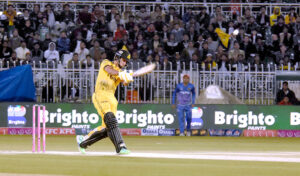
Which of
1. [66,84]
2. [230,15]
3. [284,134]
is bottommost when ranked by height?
[284,134]

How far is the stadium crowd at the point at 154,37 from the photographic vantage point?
27594mm

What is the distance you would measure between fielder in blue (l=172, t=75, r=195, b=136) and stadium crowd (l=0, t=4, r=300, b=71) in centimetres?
92

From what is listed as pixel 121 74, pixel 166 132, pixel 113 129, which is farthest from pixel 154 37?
pixel 121 74

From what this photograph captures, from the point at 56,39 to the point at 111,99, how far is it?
49.8 ft

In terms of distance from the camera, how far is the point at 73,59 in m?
26.5

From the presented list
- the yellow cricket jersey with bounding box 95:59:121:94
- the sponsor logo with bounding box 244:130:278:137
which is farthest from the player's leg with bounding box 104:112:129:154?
the sponsor logo with bounding box 244:130:278:137

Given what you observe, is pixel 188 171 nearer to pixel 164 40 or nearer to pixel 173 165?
pixel 173 165

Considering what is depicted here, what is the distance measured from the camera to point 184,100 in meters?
26.0

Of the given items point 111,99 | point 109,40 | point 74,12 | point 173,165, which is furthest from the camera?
point 74,12

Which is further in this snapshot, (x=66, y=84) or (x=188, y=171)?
(x=66, y=84)

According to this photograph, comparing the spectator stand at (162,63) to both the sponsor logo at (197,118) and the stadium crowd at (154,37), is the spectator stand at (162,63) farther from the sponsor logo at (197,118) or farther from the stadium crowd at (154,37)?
the sponsor logo at (197,118)

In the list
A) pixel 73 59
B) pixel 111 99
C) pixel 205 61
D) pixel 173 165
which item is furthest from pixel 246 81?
pixel 173 165

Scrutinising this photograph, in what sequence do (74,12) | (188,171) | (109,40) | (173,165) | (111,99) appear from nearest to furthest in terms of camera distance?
(188,171) → (173,165) → (111,99) → (109,40) → (74,12)

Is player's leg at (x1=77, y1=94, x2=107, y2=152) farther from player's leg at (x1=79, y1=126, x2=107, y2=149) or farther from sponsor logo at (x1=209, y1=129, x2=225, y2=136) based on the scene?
sponsor logo at (x1=209, y1=129, x2=225, y2=136)
